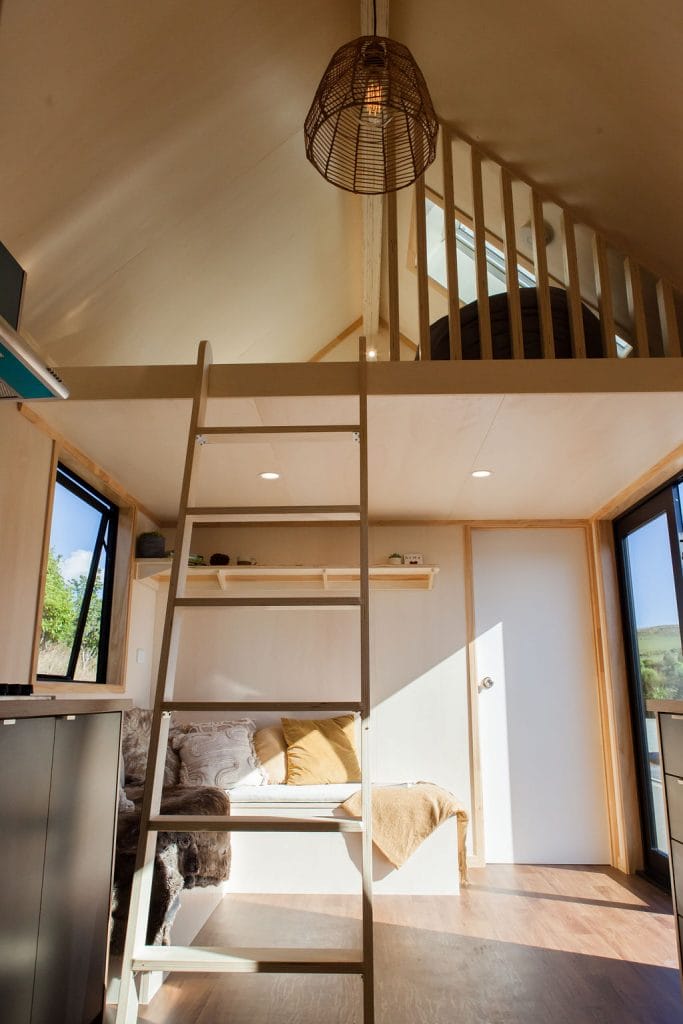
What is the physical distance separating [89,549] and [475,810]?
2.74 m

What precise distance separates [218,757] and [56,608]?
4.04 feet

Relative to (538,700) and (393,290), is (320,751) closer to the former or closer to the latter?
(538,700)

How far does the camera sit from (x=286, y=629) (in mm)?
4656

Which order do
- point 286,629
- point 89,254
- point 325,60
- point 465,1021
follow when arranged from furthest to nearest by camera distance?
1. point 286,629
2. point 325,60
3. point 89,254
4. point 465,1021

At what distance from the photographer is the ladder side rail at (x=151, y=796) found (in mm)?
1726

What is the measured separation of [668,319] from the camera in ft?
10.3

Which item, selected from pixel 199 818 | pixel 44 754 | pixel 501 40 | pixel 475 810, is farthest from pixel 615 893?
pixel 501 40

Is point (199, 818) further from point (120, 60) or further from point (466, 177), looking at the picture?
point (466, 177)

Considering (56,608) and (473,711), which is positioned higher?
(56,608)

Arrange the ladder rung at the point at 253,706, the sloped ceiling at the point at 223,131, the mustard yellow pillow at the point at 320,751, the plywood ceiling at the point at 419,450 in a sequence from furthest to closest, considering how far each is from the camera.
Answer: the mustard yellow pillow at the point at 320,751, the plywood ceiling at the point at 419,450, the sloped ceiling at the point at 223,131, the ladder rung at the point at 253,706

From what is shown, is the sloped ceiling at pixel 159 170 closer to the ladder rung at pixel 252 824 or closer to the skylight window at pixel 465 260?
the skylight window at pixel 465 260

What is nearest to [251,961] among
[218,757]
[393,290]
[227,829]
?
[227,829]

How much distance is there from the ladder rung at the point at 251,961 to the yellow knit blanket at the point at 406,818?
185 centimetres

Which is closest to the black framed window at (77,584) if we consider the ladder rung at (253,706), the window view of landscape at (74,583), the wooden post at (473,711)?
the window view of landscape at (74,583)
